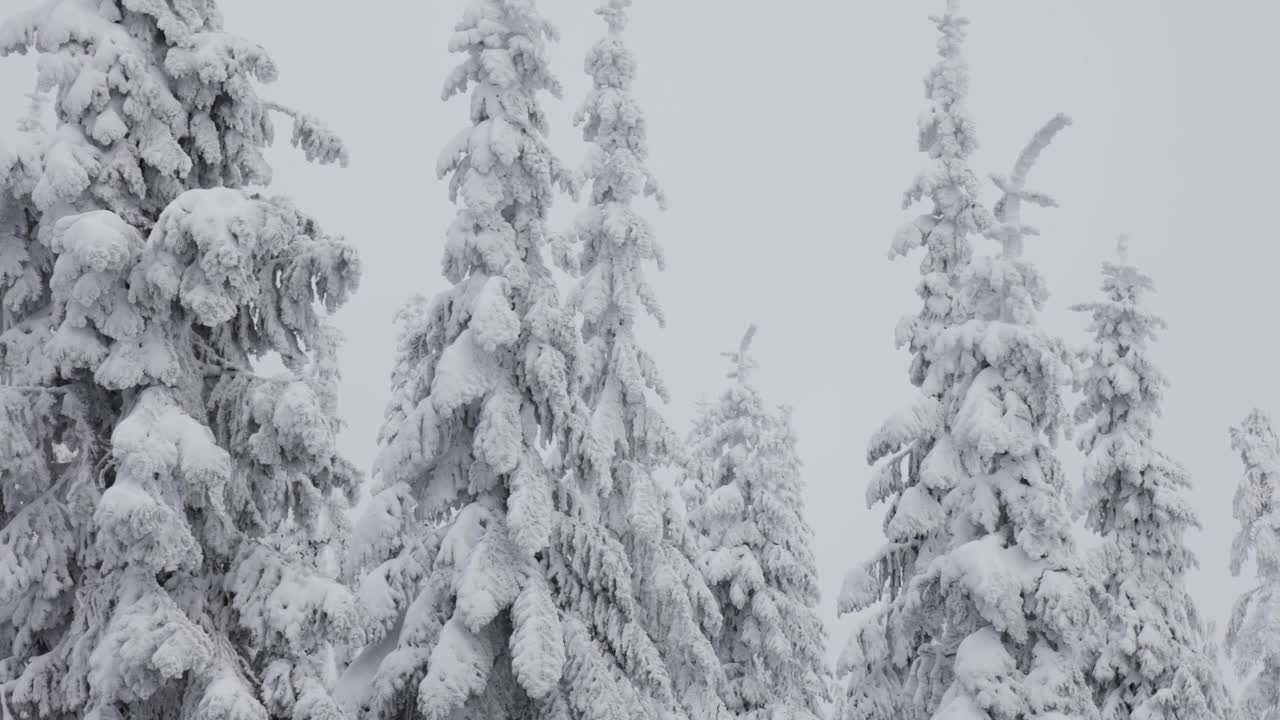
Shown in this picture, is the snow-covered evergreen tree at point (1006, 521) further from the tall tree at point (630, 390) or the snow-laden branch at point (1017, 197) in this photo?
the tall tree at point (630, 390)

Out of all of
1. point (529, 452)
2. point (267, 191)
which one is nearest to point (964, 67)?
point (529, 452)

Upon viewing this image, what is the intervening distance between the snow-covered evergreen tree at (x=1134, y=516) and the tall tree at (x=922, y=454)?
11.0 feet

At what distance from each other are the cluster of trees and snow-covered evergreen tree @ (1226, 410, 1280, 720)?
0.13 metres

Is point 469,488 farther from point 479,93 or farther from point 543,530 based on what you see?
point 479,93

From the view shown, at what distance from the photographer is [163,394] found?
10.5 m

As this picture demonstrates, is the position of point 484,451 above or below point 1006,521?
below

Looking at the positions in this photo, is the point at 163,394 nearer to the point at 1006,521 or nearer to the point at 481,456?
the point at 481,456

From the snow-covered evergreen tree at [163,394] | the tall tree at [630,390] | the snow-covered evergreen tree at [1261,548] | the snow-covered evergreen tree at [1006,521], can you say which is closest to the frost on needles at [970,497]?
the snow-covered evergreen tree at [1006,521]

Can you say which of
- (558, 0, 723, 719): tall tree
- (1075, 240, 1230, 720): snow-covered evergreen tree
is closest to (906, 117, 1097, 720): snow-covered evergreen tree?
(558, 0, 723, 719): tall tree

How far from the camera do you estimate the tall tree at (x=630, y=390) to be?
1816 cm

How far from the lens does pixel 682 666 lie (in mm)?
18797

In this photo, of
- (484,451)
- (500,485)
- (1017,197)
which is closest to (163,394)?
(484,451)

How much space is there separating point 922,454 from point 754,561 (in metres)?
7.08

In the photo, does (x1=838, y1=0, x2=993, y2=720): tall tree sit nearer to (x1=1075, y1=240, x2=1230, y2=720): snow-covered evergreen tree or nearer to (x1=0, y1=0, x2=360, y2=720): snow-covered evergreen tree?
(x1=1075, y1=240, x2=1230, y2=720): snow-covered evergreen tree
